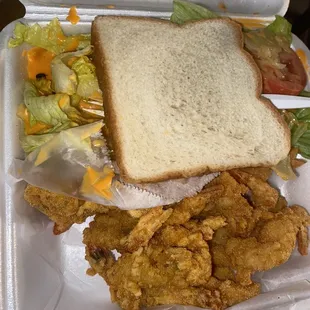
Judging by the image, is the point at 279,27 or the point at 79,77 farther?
the point at 279,27

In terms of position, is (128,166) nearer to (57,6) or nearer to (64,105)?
(64,105)

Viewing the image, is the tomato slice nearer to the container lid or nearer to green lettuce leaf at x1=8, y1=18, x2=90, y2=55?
the container lid

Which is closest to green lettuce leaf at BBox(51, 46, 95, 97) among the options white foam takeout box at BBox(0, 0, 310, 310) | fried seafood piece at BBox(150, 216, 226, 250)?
white foam takeout box at BBox(0, 0, 310, 310)

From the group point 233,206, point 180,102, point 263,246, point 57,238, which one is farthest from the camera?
point 57,238

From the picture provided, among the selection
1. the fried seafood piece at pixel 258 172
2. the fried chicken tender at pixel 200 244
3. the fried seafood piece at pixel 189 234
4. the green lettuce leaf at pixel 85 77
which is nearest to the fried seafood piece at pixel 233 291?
the fried chicken tender at pixel 200 244

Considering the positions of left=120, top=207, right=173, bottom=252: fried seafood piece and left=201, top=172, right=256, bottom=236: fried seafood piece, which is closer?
left=120, top=207, right=173, bottom=252: fried seafood piece

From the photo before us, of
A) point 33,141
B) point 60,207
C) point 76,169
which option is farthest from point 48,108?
point 60,207

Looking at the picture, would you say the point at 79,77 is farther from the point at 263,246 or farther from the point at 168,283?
the point at 263,246
